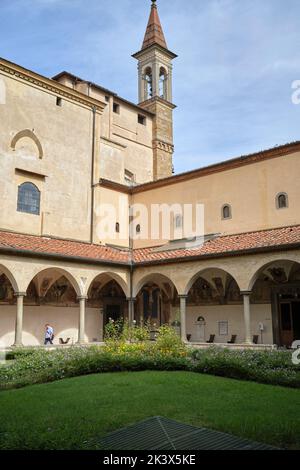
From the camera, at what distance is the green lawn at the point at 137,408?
605 cm

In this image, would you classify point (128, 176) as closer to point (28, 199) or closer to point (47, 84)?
point (47, 84)

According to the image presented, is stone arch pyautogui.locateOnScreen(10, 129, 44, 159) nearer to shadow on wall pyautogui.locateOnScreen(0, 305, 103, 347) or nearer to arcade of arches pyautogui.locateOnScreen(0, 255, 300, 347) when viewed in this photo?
arcade of arches pyautogui.locateOnScreen(0, 255, 300, 347)

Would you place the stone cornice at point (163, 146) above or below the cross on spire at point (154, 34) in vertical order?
below

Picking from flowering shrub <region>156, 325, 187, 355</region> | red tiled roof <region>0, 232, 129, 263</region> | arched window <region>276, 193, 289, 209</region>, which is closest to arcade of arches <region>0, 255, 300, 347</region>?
red tiled roof <region>0, 232, 129, 263</region>

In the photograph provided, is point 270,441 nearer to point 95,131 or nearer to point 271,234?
point 271,234

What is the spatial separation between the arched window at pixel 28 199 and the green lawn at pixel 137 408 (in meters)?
12.3

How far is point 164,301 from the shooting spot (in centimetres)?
2439

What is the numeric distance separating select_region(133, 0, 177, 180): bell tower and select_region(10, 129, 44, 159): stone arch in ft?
35.6

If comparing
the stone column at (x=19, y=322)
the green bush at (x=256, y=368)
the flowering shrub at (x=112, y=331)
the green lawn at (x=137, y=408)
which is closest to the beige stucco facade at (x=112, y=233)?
the stone column at (x=19, y=322)

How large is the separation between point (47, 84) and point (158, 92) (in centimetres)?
1139

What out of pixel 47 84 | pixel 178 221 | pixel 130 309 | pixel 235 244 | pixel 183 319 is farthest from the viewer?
pixel 178 221

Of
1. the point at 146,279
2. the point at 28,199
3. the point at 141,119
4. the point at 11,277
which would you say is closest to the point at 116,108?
the point at 141,119

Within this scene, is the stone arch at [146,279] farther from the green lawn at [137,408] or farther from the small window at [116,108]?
the small window at [116,108]

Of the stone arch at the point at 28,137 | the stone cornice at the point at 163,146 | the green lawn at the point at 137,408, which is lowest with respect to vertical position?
the green lawn at the point at 137,408
